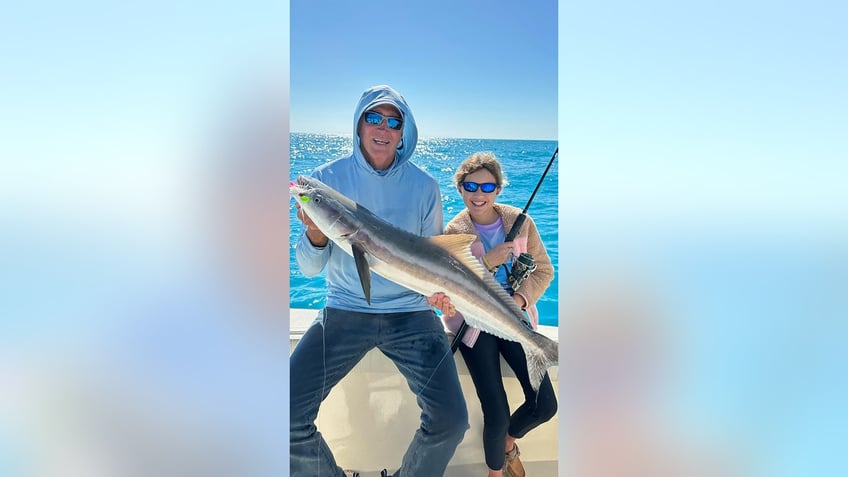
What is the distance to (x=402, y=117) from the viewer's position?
6.94 ft

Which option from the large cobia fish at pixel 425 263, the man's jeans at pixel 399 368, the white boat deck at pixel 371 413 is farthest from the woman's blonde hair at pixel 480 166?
the white boat deck at pixel 371 413

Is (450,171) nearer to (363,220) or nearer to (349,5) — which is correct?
(363,220)

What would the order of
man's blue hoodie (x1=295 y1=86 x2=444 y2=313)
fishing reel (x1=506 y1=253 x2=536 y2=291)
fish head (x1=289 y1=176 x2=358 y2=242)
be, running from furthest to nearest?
fishing reel (x1=506 y1=253 x2=536 y2=291)
man's blue hoodie (x1=295 y1=86 x2=444 y2=313)
fish head (x1=289 y1=176 x2=358 y2=242)

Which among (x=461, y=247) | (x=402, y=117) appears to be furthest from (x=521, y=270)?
(x=402, y=117)

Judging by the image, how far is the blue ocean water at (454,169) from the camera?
2084 millimetres

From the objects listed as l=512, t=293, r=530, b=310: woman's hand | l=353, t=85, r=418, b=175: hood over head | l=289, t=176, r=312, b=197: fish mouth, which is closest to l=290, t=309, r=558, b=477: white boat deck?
l=512, t=293, r=530, b=310: woman's hand

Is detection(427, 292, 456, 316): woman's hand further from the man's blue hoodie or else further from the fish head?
the fish head

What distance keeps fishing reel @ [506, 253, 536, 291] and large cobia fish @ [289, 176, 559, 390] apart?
0.20 feet

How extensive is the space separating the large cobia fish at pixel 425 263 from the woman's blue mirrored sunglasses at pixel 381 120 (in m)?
0.30

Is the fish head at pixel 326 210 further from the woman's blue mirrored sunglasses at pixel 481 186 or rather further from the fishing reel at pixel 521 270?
the fishing reel at pixel 521 270

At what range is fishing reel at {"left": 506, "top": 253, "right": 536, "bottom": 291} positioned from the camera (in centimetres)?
219
